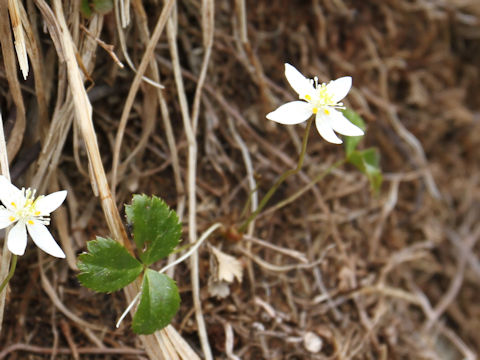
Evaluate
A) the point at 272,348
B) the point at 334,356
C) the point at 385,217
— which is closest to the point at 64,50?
the point at 272,348

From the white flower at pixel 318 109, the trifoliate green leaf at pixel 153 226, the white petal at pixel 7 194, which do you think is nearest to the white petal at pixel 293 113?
the white flower at pixel 318 109

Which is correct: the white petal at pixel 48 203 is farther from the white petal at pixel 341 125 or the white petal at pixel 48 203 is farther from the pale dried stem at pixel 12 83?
the white petal at pixel 341 125

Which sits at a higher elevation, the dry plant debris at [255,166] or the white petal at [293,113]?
the white petal at [293,113]

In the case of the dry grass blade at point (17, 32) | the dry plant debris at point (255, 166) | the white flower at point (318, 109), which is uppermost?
the dry grass blade at point (17, 32)

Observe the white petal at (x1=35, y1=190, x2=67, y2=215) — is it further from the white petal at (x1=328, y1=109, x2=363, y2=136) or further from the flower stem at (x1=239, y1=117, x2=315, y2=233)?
the white petal at (x1=328, y1=109, x2=363, y2=136)

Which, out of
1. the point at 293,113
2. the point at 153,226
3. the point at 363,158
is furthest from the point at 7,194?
the point at 363,158

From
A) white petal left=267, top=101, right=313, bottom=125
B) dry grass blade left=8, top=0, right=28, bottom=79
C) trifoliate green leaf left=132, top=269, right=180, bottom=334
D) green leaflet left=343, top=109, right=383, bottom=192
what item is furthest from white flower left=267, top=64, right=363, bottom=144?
dry grass blade left=8, top=0, right=28, bottom=79

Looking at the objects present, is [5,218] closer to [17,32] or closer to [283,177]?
[17,32]
